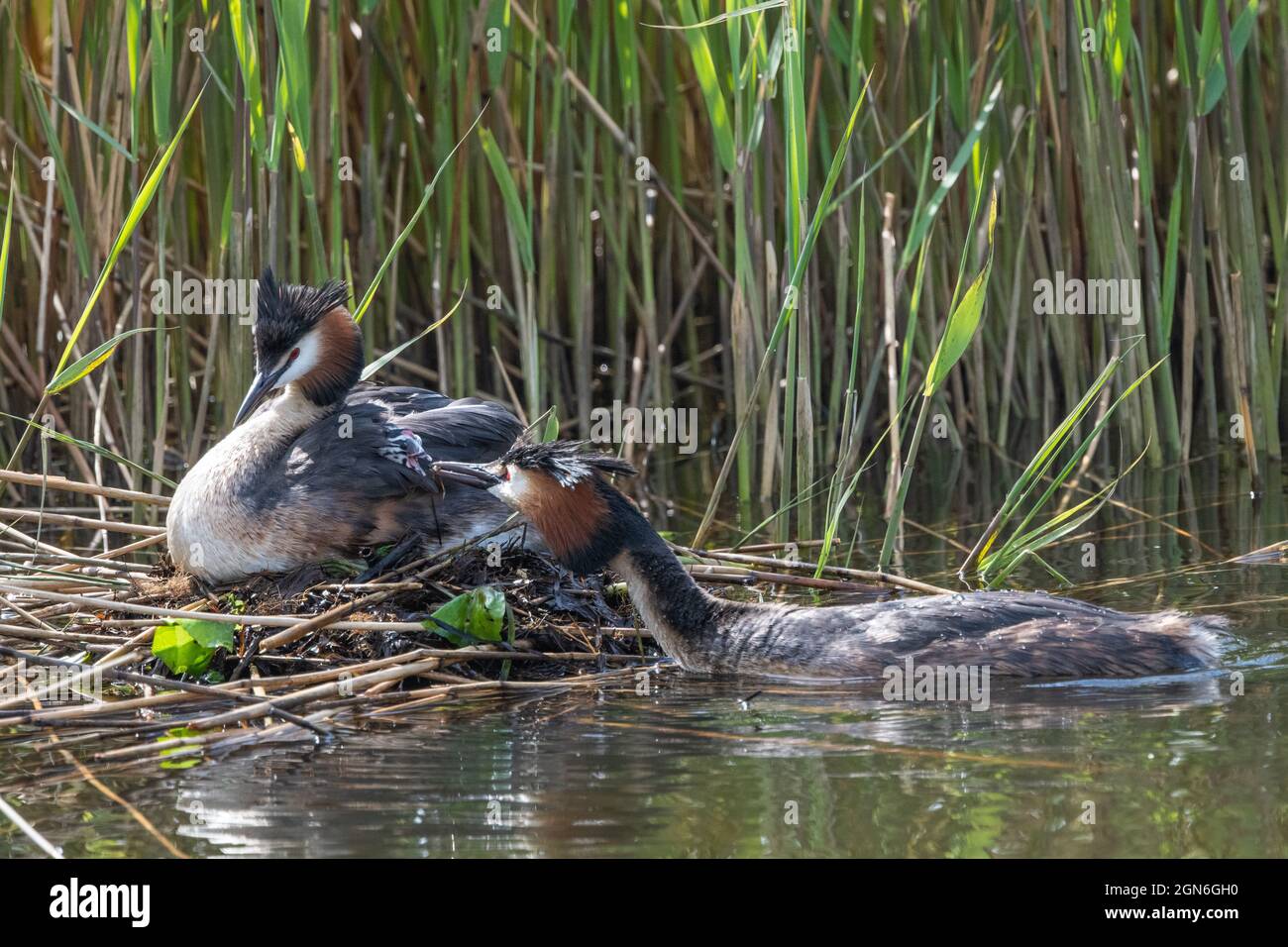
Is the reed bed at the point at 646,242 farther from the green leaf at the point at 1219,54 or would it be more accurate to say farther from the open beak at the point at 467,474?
the open beak at the point at 467,474

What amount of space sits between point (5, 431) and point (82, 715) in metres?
4.66

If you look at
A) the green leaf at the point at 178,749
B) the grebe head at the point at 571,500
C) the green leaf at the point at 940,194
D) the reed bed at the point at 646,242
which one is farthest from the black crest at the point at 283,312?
the green leaf at the point at 940,194

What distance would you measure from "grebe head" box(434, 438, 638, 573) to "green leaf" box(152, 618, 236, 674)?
941 millimetres

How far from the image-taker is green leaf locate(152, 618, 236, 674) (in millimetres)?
5102

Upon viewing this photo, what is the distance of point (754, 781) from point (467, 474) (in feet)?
5.75

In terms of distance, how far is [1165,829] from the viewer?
368 cm

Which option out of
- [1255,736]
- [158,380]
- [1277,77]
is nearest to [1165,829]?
[1255,736]

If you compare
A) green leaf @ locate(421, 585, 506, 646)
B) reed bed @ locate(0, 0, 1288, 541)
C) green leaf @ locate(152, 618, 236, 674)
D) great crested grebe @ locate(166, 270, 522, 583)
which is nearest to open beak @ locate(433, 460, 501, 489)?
great crested grebe @ locate(166, 270, 522, 583)

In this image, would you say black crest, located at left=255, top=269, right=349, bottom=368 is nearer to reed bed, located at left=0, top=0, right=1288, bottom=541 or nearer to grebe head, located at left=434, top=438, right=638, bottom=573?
reed bed, located at left=0, top=0, right=1288, bottom=541

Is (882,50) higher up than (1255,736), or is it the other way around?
(882,50)

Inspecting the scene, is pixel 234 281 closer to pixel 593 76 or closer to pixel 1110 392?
pixel 593 76

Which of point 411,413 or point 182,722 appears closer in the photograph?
point 182,722

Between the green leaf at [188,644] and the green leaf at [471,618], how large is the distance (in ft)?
2.04

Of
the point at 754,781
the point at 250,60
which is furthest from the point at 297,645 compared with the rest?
the point at 250,60
